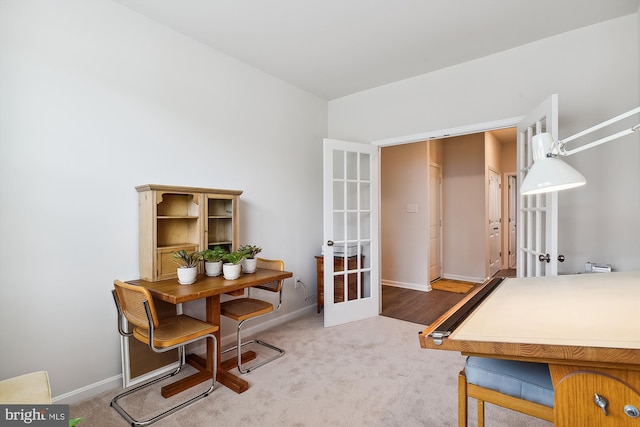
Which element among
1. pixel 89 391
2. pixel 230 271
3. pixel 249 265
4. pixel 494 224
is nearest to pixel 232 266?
pixel 230 271

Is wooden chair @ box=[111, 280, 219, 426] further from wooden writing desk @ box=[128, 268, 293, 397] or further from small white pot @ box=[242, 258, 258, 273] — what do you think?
small white pot @ box=[242, 258, 258, 273]

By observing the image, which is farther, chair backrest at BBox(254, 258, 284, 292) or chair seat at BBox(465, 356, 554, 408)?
chair backrest at BBox(254, 258, 284, 292)

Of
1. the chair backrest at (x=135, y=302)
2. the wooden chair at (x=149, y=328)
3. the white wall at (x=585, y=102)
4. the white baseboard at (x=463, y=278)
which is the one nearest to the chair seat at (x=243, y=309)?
the wooden chair at (x=149, y=328)

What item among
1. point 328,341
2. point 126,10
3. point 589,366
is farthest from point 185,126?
point 589,366

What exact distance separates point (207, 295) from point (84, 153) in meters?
1.23

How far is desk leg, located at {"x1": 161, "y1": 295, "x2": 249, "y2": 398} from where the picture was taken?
212 centimetres

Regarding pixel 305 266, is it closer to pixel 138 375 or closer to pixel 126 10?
pixel 138 375

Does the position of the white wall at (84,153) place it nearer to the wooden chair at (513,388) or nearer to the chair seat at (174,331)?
the chair seat at (174,331)

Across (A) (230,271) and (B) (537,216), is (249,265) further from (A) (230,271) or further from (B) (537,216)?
(B) (537,216)

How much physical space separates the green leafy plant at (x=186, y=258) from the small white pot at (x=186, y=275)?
35 millimetres

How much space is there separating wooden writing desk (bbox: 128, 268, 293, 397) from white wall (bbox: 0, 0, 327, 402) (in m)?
0.40

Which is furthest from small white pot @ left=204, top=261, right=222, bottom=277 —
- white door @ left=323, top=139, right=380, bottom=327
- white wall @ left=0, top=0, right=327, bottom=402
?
white door @ left=323, top=139, right=380, bottom=327

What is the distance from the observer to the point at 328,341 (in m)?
2.95

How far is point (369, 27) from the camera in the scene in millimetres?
2488
